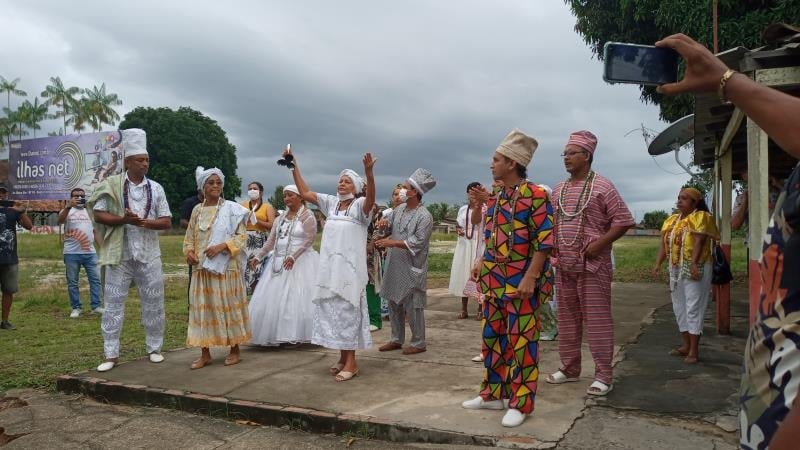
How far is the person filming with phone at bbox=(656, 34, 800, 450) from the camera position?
3.91 feet

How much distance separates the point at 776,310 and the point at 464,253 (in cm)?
720

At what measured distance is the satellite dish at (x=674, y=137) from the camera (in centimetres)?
781

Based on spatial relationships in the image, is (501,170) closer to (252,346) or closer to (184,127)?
(252,346)

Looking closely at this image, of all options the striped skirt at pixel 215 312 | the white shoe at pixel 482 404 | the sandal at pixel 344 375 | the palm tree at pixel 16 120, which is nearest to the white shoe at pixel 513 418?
the white shoe at pixel 482 404

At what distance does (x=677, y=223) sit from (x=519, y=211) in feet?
8.24

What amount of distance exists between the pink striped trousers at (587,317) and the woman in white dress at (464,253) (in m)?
3.45

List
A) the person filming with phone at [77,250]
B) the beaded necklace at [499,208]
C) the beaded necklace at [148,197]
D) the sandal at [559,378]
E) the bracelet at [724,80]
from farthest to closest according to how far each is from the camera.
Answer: the person filming with phone at [77,250] < the beaded necklace at [148,197] < the sandal at [559,378] < the beaded necklace at [499,208] < the bracelet at [724,80]

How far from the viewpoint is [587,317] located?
4.37m

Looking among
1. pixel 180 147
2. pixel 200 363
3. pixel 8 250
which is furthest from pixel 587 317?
pixel 180 147

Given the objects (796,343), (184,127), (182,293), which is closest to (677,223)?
(796,343)

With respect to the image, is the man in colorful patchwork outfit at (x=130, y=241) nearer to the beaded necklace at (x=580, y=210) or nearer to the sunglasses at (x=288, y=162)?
the sunglasses at (x=288, y=162)

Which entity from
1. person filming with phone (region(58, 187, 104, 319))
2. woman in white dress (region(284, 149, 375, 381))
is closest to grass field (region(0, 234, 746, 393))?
person filming with phone (region(58, 187, 104, 319))

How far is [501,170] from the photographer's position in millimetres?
3982

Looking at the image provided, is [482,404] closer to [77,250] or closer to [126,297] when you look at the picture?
[126,297]
